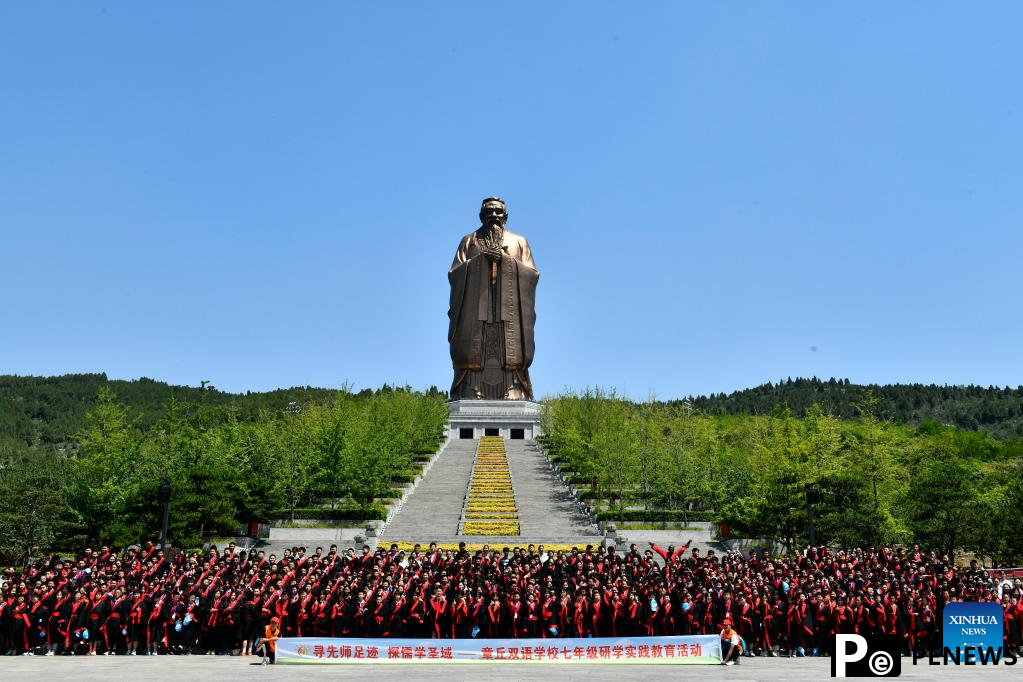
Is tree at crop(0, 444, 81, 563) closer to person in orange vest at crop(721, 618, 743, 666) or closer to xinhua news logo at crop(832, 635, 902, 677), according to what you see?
person in orange vest at crop(721, 618, 743, 666)

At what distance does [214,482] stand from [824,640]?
1798 centimetres

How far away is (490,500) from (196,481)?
37.1 feet

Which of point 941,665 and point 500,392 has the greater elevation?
point 500,392

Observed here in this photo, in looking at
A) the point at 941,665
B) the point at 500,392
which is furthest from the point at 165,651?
the point at 500,392

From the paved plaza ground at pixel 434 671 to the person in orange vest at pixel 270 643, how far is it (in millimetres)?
300

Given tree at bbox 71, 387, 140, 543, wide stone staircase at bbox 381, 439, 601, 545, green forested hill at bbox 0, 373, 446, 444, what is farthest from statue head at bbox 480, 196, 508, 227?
green forested hill at bbox 0, 373, 446, 444

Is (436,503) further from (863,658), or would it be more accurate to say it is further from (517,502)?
(863,658)

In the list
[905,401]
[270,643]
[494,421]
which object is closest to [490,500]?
[270,643]

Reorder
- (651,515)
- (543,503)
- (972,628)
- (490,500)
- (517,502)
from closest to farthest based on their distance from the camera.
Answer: (972,628)
(651,515)
(490,500)
(517,502)
(543,503)

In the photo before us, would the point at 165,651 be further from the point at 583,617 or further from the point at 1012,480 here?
the point at 1012,480

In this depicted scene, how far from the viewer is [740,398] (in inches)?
5330

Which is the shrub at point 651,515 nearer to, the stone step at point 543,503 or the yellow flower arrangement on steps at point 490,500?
the stone step at point 543,503

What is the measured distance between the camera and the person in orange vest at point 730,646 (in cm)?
1415

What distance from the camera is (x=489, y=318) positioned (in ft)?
199
